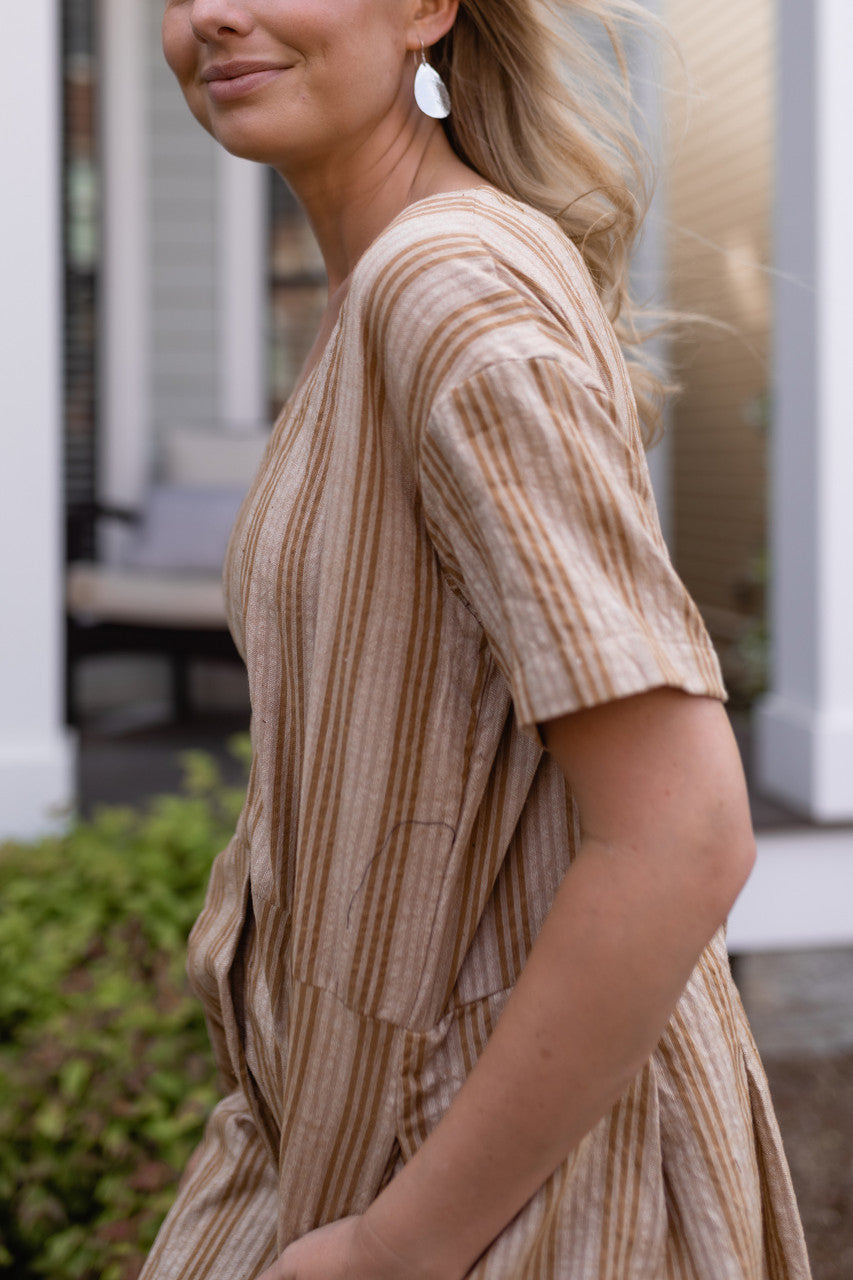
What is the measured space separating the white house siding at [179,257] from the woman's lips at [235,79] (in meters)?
6.63

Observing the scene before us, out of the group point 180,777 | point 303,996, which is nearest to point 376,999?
point 303,996

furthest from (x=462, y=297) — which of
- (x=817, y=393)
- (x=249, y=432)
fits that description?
(x=249, y=432)

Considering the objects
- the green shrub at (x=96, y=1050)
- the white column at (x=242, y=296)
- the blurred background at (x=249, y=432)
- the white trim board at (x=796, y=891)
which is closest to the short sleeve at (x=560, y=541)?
the blurred background at (x=249, y=432)

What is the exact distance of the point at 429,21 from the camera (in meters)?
0.99

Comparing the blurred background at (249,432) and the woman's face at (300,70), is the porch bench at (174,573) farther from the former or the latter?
the woman's face at (300,70)

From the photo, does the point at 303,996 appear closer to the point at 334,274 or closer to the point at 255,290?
the point at 334,274

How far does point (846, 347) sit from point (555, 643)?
9.98 feet

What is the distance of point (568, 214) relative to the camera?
1135mm

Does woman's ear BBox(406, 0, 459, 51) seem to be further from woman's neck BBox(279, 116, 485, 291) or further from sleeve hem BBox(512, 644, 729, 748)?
sleeve hem BBox(512, 644, 729, 748)

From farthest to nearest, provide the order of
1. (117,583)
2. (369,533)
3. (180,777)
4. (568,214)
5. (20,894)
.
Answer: (117,583) < (180,777) < (20,894) < (568,214) < (369,533)

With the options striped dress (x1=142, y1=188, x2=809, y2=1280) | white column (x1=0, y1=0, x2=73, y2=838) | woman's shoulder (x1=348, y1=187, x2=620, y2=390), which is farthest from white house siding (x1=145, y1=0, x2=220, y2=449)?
woman's shoulder (x1=348, y1=187, x2=620, y2=390)

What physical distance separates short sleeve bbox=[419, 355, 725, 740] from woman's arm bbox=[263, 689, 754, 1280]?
0.09 ft

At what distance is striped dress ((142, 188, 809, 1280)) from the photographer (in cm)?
66

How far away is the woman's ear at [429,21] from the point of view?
0.98 metres
